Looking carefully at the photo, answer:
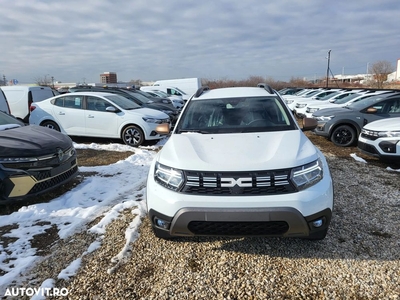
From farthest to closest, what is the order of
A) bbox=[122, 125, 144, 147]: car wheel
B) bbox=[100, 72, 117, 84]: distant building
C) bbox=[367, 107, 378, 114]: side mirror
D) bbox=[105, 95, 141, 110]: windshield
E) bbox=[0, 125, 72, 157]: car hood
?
bbox=[100, 72, 117, 84]: distant building, bbox=[105, 95, 141, 110]: windshield, bbox=[122, 125, 144, 147]: car wheel, bbox=[367, 107, 378, 114]: side mirror, bbox=[0, 125, 72, 157]: car hood

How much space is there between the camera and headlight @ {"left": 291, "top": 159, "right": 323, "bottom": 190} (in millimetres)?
2393

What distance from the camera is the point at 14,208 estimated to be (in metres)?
3.78

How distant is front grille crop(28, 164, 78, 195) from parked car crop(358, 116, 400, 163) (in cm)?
595

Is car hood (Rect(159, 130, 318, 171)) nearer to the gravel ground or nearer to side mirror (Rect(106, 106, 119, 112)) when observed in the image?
the gravel ground

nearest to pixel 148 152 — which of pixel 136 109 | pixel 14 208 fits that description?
pixel 136 109

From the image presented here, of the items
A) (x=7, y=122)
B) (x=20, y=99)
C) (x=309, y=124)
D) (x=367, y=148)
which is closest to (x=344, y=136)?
(x=367, y=148)

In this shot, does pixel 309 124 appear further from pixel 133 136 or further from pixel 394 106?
pixel 133 136

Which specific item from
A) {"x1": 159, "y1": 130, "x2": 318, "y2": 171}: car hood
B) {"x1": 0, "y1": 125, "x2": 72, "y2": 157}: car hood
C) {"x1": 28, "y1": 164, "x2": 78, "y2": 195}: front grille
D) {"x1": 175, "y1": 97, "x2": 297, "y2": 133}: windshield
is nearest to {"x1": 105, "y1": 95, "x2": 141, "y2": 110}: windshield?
{"x1": 0, "y1": 125, "x2": 72, "y2": 157}: car hood

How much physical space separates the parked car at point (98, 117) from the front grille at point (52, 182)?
368 cm

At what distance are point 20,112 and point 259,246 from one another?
33.1ft

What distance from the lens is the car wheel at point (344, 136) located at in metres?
7.76

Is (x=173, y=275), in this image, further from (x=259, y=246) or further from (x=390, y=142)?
(x=390, y=142)

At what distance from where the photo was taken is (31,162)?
12.0 feet

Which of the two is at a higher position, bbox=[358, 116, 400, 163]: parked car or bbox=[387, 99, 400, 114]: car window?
bbox=[387, 99, 400, 114]: car window
